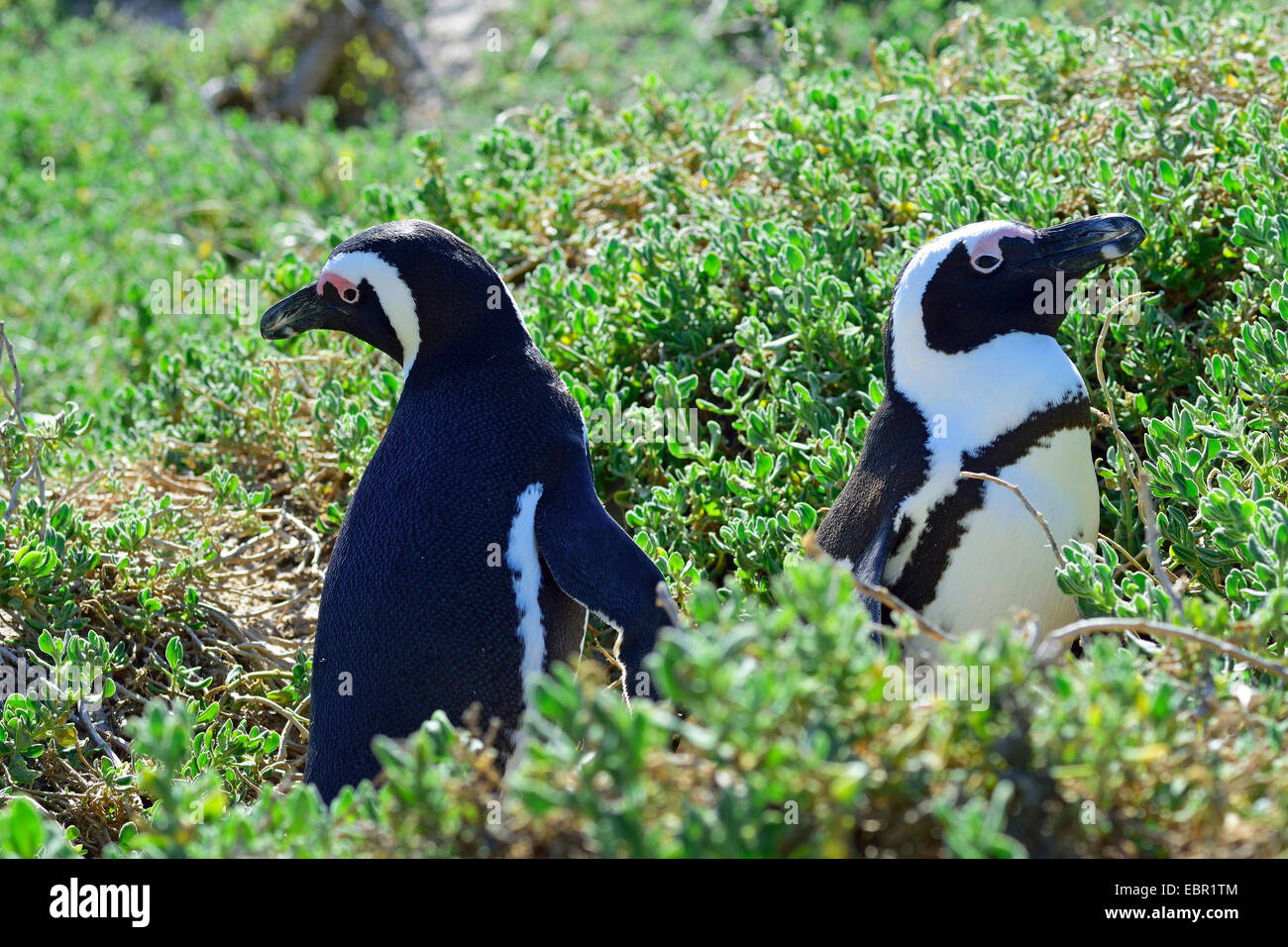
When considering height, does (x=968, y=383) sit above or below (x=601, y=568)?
above

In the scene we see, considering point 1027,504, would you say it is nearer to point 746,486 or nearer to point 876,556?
point 876,556

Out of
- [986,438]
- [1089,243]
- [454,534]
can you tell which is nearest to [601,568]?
[454,534]

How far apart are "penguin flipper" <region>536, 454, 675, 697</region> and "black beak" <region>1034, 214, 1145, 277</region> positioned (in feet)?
3.11

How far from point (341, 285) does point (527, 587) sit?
694 mm

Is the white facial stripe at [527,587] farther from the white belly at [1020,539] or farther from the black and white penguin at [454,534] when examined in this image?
the white belly at [1020,539]

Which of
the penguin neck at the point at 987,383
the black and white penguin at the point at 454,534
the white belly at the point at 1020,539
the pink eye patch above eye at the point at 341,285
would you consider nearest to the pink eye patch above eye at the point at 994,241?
the penguin neck at the point at 987,383

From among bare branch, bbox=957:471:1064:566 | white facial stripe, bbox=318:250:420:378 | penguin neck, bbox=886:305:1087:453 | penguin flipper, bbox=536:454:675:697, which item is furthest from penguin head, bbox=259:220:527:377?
bare branch, bbox=957:471:1064:566

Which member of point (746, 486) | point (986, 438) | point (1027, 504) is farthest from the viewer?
point (746, 486)

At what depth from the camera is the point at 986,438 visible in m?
2.43

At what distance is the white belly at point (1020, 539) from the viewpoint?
95.0 inches

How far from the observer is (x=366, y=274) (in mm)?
2484

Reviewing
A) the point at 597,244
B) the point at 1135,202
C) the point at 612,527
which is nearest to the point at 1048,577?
the point at 612,527

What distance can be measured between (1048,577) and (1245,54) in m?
2.18

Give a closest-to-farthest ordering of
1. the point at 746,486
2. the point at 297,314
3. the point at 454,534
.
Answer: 1. the point at 454,534
2. the point at 297,314
3. the point at 746,486
